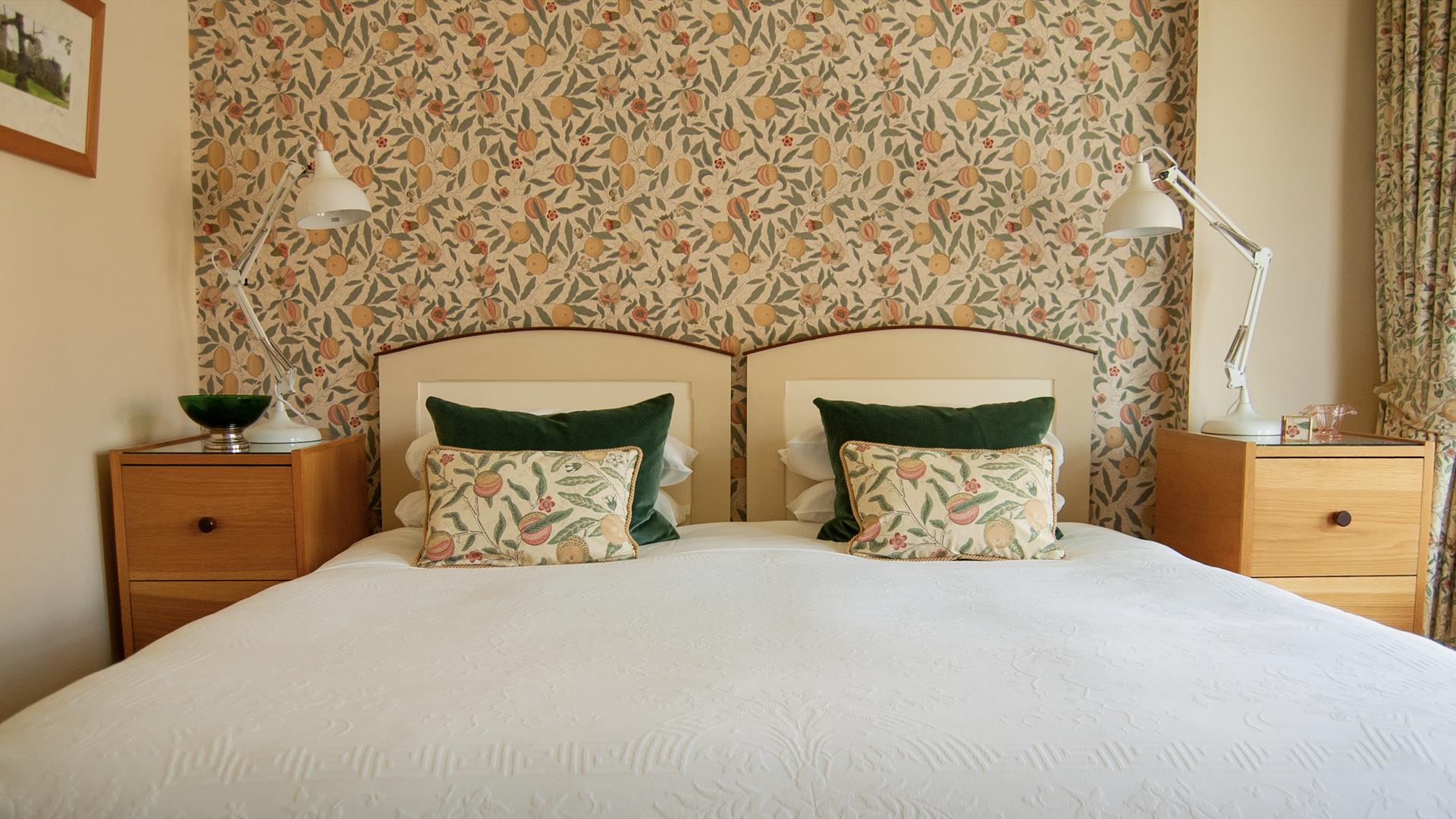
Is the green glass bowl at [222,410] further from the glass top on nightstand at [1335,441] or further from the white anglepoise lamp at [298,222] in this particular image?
the glass top on nightstand at [1335,441]

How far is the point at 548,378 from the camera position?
2289mm

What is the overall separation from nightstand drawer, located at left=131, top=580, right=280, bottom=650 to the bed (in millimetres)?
685

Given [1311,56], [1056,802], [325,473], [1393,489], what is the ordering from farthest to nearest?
1. [1311,56]
2. [325,473]
3. [1393,489]
4. [1056,802]

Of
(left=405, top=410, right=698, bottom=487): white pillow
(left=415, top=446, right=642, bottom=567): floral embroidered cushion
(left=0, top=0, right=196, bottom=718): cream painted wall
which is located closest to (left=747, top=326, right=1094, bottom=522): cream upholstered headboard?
(left=405, top=410, right=698, bottom=487): white pillow

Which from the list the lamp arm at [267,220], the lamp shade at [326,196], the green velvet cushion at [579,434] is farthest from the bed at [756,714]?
the lamp arm at [267,220]

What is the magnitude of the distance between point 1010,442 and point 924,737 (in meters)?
1.17

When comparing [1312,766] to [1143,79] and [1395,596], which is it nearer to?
[1395,596]

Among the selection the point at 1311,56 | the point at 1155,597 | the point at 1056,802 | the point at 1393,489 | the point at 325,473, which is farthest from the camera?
the point at 1311,56

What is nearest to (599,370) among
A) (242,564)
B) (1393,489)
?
(242,564)

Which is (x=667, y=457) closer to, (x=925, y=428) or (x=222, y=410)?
(x=925, y=428)

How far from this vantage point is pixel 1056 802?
→ 81 centimetres

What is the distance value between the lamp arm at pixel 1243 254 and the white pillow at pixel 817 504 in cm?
111

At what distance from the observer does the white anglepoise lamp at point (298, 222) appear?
1962mm

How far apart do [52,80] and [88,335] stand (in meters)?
0.59
